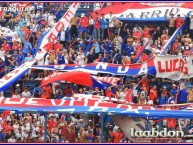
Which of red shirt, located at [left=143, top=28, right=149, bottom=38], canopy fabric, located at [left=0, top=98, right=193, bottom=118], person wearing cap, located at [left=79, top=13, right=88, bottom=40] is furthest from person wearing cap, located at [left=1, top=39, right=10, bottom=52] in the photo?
canopy fabric, located at [left=0, top=98, right=193, bottom=118]

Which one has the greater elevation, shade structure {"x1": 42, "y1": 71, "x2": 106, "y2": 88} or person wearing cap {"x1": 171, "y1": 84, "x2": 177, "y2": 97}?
shade structure {"x1": 42, "y1": 71, "x2": 106, "y2": 88}

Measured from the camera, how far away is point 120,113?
73.8ft

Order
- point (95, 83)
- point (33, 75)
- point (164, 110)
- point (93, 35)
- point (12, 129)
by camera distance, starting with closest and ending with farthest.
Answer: point (164, 110)
point (12, 129)
point (95, 83)
point (33, 75)
point (93, 35)

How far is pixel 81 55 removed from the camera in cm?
2880

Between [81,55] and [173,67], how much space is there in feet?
12.2

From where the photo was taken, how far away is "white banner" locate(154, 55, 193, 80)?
27.1 metres

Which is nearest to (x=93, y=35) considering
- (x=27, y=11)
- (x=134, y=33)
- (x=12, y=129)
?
(x=134, y=33)

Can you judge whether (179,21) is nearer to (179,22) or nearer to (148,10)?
(179,22)

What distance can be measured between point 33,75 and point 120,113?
7.29 meters

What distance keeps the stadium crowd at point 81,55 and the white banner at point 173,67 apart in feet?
1.12

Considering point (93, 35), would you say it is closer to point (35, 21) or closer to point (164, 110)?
point (35, 21)

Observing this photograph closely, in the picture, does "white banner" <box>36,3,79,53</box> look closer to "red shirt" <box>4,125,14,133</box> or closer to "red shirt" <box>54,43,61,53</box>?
"red shirt" <box>54,43,61,53</box>

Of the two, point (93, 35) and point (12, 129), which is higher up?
point (93, 35)

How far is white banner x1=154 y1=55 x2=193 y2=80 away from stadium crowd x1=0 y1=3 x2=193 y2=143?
0.34m
